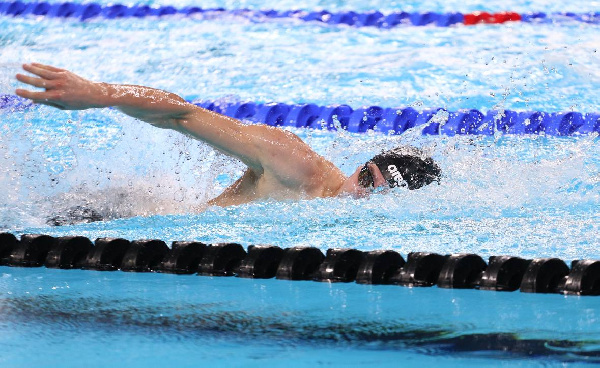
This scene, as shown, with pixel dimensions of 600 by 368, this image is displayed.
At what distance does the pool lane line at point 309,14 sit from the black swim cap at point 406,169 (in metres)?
4.24

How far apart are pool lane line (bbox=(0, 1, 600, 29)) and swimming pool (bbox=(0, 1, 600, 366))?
5.6 inches

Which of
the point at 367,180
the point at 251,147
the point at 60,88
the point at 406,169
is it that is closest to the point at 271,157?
the point at 251,147

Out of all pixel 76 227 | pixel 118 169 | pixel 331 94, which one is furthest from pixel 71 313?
pixel 331 94

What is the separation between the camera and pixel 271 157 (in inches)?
123

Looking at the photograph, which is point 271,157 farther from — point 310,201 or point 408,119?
point 408,119

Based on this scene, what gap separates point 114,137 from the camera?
17.6 feet

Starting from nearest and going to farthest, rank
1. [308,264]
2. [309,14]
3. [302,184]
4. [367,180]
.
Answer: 1. [308,264]
2. [367,180]
3. [302,184]
4. [309,14]

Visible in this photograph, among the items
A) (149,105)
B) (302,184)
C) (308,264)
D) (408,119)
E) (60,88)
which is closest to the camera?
(308,264)

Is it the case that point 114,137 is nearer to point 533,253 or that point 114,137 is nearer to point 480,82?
point 480,82

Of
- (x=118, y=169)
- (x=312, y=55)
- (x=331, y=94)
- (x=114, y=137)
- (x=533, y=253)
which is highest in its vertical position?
(x=312, y=55)

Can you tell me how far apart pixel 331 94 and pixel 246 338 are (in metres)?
4.32

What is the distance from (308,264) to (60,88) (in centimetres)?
91

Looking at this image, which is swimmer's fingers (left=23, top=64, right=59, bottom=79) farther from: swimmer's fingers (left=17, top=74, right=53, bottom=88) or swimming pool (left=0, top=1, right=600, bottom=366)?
swimming pool (left=0, top=1, right=600, bottom=366)

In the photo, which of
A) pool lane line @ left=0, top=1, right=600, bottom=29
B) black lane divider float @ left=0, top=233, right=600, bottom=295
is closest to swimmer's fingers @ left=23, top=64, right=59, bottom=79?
black lane divider float @ left=0, top=233, right=600, bottom=295
